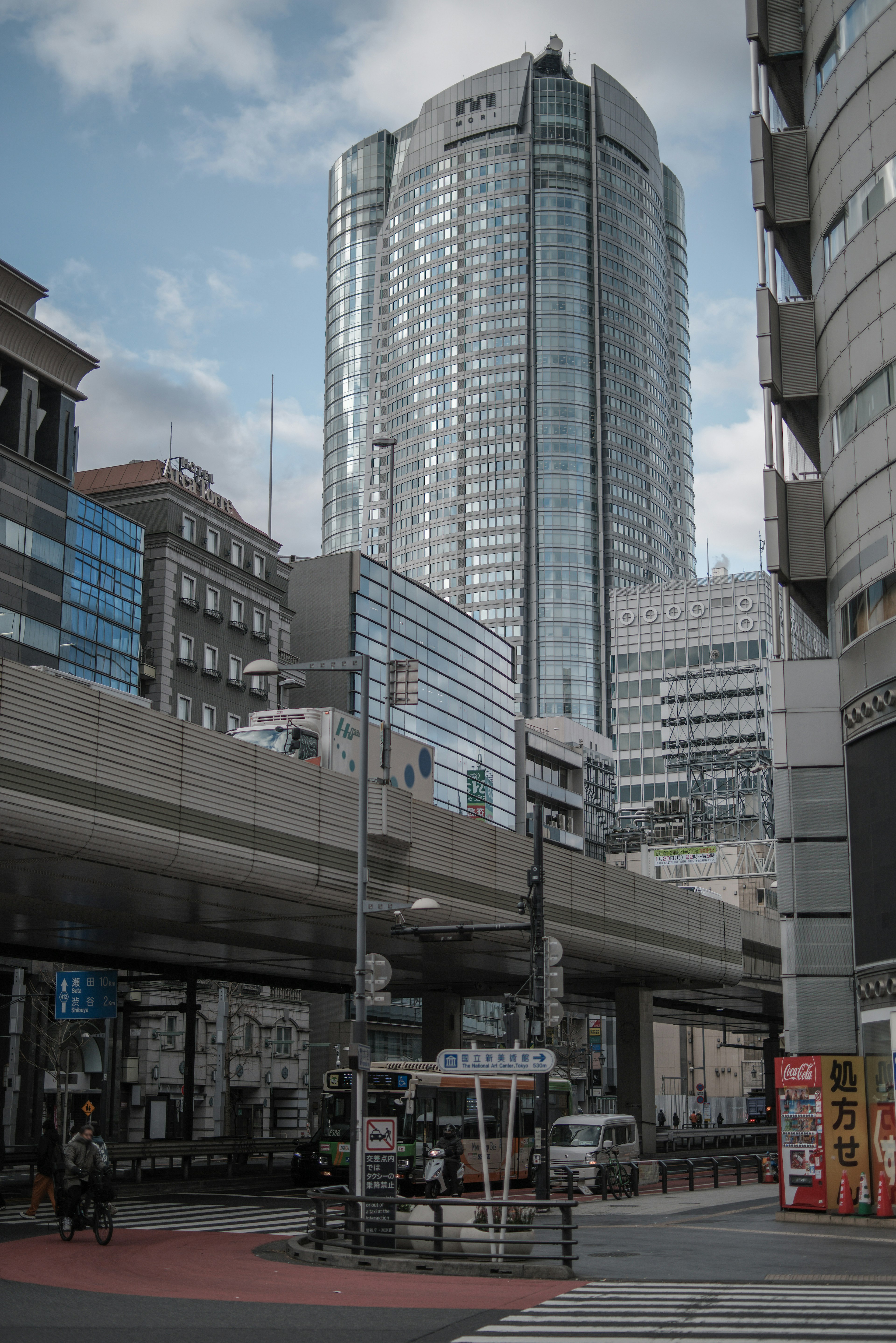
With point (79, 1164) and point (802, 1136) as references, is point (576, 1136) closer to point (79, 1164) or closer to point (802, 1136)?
point (802, 1136)

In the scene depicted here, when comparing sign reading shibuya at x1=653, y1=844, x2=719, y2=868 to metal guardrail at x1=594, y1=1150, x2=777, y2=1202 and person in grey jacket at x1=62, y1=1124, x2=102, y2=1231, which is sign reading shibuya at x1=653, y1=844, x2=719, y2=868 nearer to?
metal guardrail at x1=594, y1=1150, x2=777, y2=1202

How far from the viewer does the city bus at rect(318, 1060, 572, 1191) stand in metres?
34.8

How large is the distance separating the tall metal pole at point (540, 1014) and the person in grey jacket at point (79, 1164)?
285 inches

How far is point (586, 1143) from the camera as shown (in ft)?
135

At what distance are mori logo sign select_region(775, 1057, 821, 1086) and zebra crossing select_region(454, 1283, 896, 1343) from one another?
11.0 meters

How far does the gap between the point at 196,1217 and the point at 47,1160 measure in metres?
4.95

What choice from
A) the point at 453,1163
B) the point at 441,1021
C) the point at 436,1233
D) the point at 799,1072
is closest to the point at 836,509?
the point at 799,1072

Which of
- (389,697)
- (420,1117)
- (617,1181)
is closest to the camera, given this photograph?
(420,1117)

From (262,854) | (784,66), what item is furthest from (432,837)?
(784,66)

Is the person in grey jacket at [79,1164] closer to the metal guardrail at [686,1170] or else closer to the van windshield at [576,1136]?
the metal guardrail at [686,1170]

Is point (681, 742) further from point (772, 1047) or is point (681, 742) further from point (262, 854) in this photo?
point (262, 854)

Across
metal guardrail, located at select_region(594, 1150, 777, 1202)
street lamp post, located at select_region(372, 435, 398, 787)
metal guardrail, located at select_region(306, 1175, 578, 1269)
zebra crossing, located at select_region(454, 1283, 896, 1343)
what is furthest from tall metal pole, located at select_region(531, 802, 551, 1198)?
metal guardrail, located at select_region(594, 1150, 777, 1202)

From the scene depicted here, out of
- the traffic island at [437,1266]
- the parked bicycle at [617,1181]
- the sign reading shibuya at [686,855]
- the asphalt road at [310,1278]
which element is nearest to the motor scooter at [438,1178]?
the asphalt road at [310,1278]

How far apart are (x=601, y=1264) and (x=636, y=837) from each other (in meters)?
98.4
